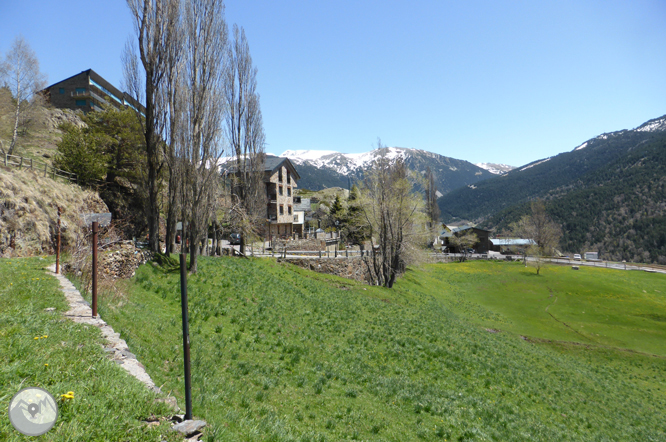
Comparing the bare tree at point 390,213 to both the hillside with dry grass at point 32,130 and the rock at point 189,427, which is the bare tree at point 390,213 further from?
the hillside with dry grass at point 32,130

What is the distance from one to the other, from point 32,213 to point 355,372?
64.9 ft

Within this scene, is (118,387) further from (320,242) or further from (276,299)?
(320,242)

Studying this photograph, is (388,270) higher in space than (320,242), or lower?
lower

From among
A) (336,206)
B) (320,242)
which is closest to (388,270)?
(320,242)

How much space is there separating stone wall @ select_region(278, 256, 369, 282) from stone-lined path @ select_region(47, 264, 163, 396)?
21.4 metres

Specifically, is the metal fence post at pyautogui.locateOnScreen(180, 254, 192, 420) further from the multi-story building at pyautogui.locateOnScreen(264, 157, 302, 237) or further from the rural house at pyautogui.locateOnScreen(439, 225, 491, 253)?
the rural house at pyautogui.locateOnScreen(439, 225, 491, 253)

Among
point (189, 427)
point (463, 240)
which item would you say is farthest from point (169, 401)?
point (463, 240)

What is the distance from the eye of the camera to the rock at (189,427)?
4238mm

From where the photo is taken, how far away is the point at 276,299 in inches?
645

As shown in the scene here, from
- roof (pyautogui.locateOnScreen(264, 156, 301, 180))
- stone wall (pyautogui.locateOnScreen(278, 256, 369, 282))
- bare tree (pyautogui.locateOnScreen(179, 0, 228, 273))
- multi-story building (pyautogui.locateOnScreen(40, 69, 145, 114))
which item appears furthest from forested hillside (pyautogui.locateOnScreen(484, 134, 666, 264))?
multi-story building (pyautogui.locateOnScreen(40, 69, 145, 114))

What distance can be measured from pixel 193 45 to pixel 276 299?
15.3 meters

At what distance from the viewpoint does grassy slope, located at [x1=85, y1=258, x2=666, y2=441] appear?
715 centimetres

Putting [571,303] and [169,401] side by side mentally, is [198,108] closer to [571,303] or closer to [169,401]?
[169,401]

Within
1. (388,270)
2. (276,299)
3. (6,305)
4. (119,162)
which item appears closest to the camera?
(6,305)
